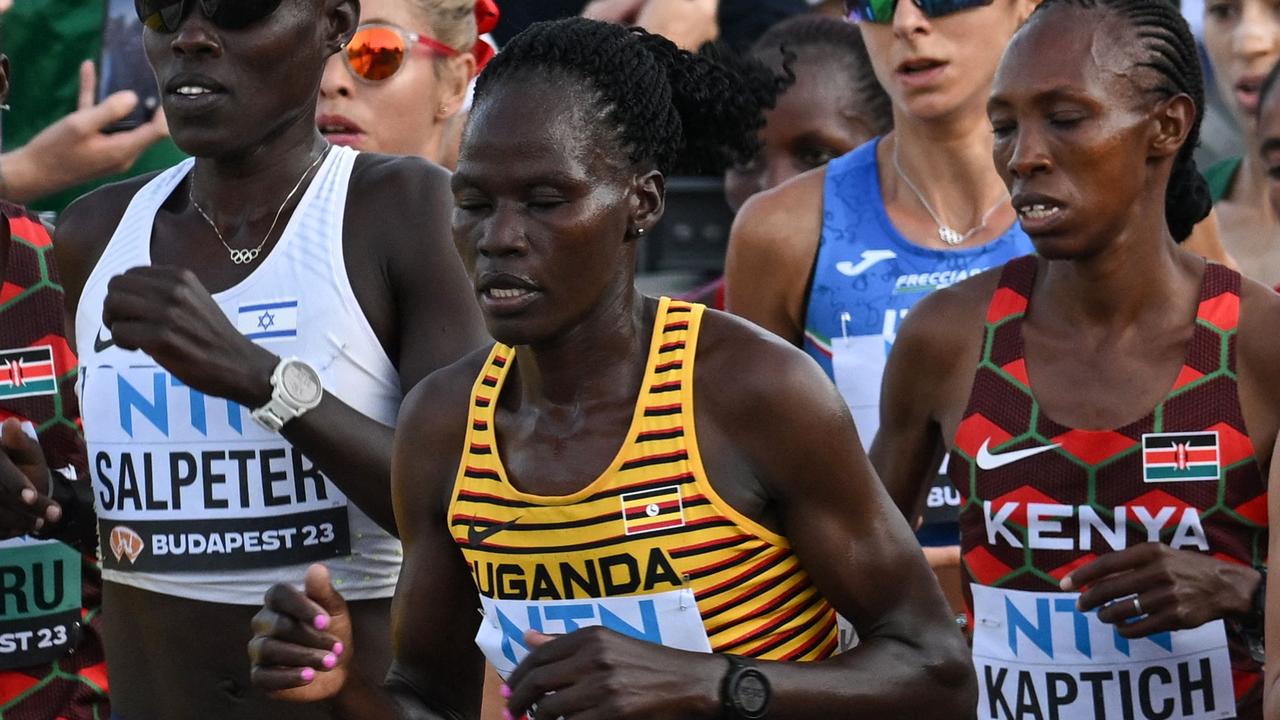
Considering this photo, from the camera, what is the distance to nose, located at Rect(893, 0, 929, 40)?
536 cm

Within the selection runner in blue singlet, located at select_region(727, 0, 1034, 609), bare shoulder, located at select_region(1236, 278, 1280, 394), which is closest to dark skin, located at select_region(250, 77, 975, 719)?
bare shoulder, located at select_region(1236, 278, 1280, 394)

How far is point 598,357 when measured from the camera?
140 inches

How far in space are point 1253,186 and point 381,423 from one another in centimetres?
351

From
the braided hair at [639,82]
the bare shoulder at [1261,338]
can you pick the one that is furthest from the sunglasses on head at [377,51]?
the bare shoulder at [1261,338]

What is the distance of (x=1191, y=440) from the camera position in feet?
13.4

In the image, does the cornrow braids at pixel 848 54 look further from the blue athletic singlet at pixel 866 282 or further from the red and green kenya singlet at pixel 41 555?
the red and green kenya singlet at pixel 41 555

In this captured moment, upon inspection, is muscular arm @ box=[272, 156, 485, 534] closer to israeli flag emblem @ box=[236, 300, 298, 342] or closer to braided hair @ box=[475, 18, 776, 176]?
israeli flag emblem @ box=[236, 300, 298, 342]

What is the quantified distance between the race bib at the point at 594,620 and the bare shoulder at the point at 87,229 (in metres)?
1.28

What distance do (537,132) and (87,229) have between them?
132 cm

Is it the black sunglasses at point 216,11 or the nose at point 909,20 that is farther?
the nose at point 909,20

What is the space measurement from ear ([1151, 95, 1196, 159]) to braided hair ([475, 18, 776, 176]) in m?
0.97

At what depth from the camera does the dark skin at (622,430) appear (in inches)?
129

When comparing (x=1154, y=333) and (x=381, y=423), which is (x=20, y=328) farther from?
(x=1154, y=333)

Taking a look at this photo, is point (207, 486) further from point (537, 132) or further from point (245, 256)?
point (537, 132)
